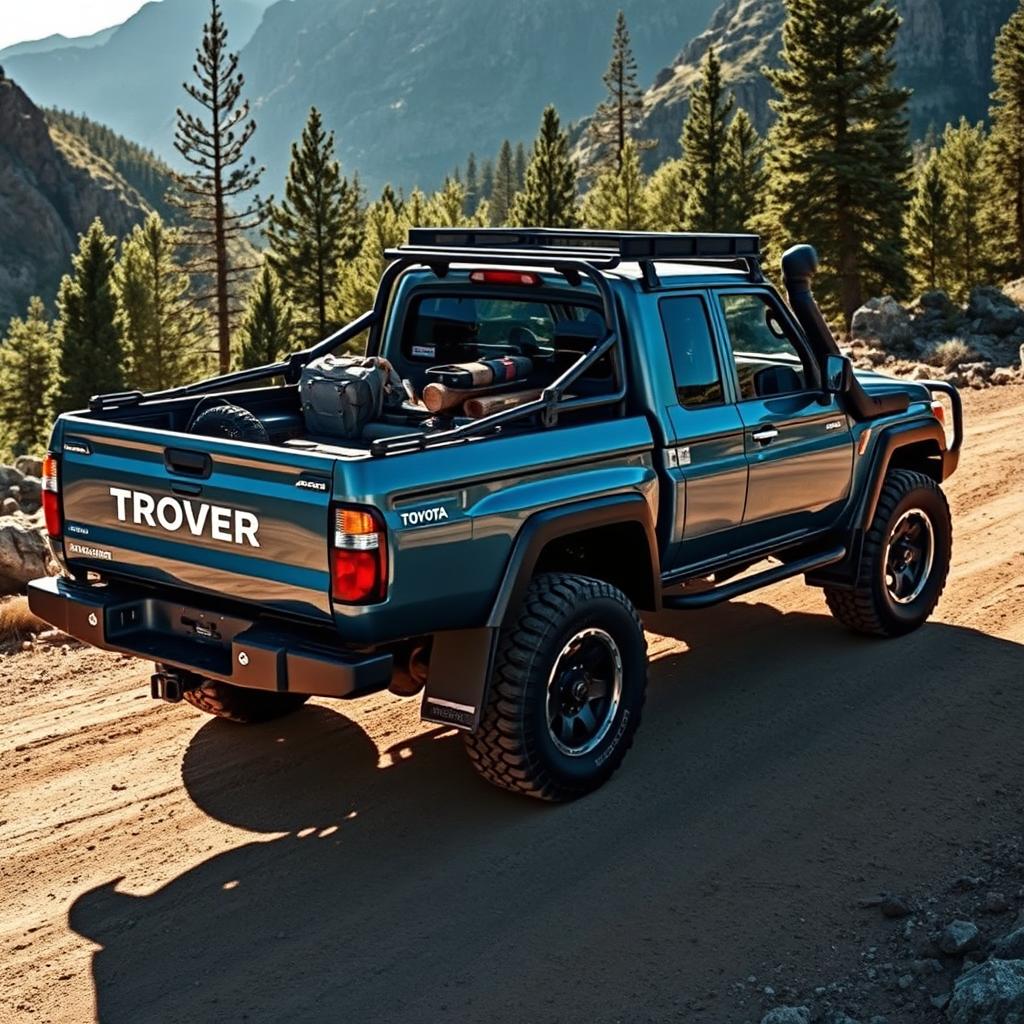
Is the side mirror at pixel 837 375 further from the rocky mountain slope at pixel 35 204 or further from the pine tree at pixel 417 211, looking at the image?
the rocky mountain slope at pixel 35 204

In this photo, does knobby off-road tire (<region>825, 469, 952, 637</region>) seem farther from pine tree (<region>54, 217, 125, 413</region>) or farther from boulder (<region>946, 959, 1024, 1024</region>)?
pine tree (<region>54, 217, 125, 413</region>)

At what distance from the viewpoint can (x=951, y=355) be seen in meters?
21.0

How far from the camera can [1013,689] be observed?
725 centimetres

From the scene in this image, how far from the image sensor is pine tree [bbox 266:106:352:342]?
59.6 metres

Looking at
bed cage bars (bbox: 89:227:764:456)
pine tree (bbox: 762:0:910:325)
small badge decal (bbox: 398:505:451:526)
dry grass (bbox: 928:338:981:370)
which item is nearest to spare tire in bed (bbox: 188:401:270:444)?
bed cage bars (bbox: 89:227:764:456)

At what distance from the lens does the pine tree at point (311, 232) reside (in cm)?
5959

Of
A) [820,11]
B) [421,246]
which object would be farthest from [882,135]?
[421,246]

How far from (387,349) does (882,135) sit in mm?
37945

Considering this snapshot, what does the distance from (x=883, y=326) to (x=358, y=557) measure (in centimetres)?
1956

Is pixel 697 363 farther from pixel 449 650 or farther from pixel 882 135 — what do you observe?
pixel 882 135

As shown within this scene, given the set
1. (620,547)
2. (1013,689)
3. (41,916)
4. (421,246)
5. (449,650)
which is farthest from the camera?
(421,246)

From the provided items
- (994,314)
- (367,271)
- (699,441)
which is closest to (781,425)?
(699,441)

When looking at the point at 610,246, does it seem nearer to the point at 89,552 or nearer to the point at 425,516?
the point at 425,516

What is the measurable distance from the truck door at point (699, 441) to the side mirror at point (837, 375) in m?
0.87
